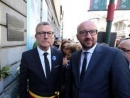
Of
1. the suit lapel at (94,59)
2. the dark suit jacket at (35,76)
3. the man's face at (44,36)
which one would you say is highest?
the man's face at (44,36)

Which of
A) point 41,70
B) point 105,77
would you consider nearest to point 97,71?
point 105,77

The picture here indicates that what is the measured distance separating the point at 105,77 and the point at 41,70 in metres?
0.92

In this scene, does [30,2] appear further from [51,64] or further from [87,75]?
[87,75]

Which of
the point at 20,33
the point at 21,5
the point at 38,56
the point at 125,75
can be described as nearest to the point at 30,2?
the point at 21,5

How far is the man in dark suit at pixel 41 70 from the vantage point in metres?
2.14

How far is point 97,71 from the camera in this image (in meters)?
1.79

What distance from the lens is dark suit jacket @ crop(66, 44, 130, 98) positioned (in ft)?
5.40

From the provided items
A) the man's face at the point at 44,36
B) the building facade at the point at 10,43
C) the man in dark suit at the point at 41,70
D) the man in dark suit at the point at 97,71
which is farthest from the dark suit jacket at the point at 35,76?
the building facade at the point at 10,43

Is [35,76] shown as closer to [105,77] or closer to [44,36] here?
[44,36]

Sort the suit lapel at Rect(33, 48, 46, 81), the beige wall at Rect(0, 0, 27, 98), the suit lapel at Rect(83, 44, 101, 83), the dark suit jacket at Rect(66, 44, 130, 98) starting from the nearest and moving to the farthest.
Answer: the dark suit jacket at Rect(66, 44, 130, 98)
the suit lapel at Rect(83, 44, 101, 83)
the suit lapel at Rect(33, 48, 46, 81)
the beige wall at Rect(0, 0, 27, 98)

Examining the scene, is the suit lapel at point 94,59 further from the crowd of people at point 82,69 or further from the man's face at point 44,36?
the man's face at point 44,36

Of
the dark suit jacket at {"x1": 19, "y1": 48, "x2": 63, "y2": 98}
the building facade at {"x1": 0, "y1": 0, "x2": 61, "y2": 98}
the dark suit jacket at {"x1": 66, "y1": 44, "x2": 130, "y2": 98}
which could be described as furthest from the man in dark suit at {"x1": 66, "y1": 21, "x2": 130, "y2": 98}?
the building facade at {"x1": 0, "y1": 0, "x2": 61, "y2": 98}

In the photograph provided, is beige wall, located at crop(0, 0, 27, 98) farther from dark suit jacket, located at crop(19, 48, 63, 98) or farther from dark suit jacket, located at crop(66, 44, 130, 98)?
dark suit jacket, located at crop(66, 44, 130, 98)

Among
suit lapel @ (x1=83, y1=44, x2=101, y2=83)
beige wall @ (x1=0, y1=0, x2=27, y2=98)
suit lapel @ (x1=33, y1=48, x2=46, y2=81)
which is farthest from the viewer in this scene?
beige wall @ (x1=0, y1=0, x2=27, y2=98)
